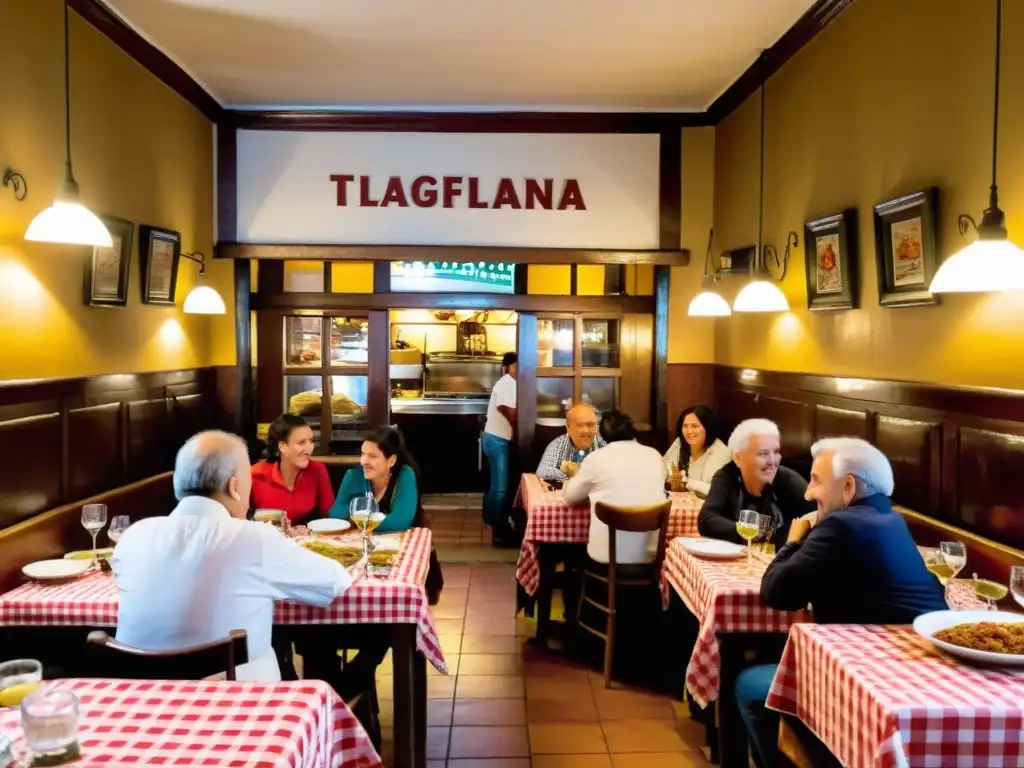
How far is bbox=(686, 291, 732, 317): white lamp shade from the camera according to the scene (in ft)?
18.9

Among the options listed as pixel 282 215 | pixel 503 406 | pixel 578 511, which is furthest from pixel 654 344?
pixel 282 215

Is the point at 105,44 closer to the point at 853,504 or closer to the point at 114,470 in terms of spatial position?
Result: the point at 114,470

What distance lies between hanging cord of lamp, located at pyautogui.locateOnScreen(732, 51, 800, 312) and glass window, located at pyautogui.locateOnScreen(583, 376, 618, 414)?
1844mm

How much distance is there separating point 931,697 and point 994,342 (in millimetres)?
1761

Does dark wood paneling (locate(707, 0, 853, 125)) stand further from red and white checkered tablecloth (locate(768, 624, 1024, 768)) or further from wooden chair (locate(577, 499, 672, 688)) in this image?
red and white checkered tablecloth (locate(768, 624, 1024, 768))

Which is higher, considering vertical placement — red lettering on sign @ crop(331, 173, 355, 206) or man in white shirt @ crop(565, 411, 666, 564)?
red lettering on sign @ crop(331, 173, 355, 206)

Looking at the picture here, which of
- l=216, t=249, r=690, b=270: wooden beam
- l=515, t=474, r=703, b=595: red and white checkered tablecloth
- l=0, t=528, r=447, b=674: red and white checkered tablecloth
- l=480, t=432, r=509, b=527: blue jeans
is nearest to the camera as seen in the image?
l=0, t=528, r=447, b=674: red and white checkered tablecloth

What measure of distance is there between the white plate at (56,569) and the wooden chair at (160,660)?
4.00 feet

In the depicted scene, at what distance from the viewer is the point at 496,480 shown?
7.70 meters

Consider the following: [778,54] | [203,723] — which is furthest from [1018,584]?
[778,54]

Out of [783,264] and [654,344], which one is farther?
[654,344]

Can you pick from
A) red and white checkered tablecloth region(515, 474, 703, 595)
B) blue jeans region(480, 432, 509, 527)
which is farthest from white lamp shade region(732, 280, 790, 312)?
blue jeans region(480, 432, 509, 527)

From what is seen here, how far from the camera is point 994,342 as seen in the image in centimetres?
335

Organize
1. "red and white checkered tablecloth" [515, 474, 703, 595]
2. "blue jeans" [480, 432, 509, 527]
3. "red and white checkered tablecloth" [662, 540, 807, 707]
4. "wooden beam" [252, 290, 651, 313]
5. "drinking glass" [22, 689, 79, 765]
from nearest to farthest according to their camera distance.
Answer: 1. "drinking glass" [22, 689, 79, 765]
2. "red and white checkered tablecloth" [662, 540, 807, 707]
3. "red and white checkered tablecloth" [515, 474, 703, 595]
4. "wooden beam" [252, 290, 651, 313]
5. "blue jeans" [480, 432, 509, 527]
